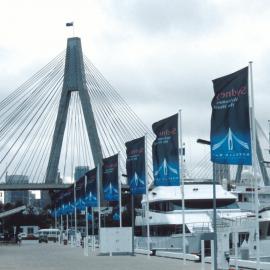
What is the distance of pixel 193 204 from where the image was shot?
2304 inches

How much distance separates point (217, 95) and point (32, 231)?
119610 mm

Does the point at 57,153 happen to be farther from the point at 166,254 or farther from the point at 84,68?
the point at 166,254

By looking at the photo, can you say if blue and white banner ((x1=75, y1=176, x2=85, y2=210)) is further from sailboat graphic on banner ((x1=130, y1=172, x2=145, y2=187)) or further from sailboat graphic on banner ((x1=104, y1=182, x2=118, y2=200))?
sailboat graphic on banner ((x1=130, y1=172, x2=145, y2=187))

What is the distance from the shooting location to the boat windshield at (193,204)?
56.7 m

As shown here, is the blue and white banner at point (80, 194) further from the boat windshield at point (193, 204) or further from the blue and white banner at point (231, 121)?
the blue and white banner at point (231, 121)

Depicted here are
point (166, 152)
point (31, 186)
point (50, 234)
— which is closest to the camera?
point (166, 152)

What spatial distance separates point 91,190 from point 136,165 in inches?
523

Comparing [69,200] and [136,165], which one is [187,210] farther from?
[136,165]

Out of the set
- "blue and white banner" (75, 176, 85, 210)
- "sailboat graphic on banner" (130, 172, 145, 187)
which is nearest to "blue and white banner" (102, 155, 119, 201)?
"sailboat graphic on banner" (130, 172, 145, 187)

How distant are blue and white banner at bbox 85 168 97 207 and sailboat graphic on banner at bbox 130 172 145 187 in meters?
12.2

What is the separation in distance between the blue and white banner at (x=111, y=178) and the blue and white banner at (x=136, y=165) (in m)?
Answer: 4.71

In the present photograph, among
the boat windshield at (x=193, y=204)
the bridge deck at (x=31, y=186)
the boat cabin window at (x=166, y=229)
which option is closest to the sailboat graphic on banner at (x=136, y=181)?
the boat cabin window at (x=166, y=229)

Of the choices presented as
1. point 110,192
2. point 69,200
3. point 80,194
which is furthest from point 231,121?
point 69,200

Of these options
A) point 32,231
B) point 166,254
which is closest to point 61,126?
point 166,254
